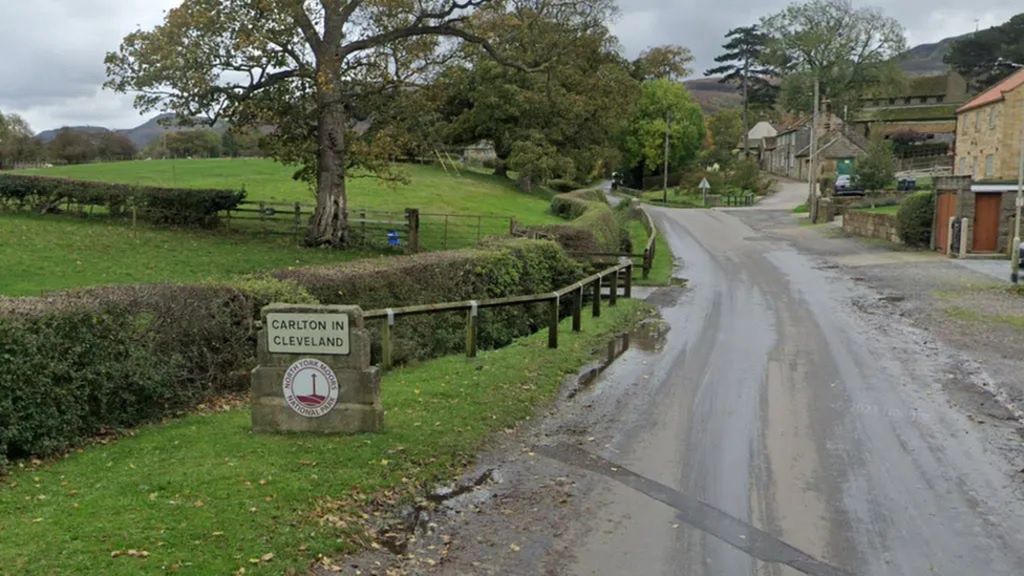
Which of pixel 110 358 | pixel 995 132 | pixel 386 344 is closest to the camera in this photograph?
pixel 110 358

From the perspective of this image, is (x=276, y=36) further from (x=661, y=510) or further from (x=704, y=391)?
(x=661, y=510)

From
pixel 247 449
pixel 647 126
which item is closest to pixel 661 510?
pixel 247 449

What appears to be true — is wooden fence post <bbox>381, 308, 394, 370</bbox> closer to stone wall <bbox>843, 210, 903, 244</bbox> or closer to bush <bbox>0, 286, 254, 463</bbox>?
bush <bbox>0, 286, 254, 463</bbox>

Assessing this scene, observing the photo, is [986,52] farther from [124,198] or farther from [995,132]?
[124,198]

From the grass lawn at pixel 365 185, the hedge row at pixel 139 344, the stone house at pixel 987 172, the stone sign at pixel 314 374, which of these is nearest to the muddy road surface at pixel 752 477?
the stone sign at pixel 314 374

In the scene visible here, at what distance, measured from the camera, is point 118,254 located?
2306 cm

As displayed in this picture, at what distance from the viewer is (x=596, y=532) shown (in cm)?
623

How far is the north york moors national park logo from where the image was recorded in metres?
7.78

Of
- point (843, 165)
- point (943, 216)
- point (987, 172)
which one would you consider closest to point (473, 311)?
point (943, 216)

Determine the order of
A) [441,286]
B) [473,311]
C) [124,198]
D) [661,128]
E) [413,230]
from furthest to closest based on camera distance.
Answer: [661,128], [124,198], [413,230], [441,286], [473,311]

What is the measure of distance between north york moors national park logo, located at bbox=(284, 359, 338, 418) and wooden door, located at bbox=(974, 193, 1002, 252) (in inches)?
1120

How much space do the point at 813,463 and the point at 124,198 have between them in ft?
98.7

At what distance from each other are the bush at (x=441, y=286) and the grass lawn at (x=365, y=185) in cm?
2078

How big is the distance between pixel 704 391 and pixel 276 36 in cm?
1866
